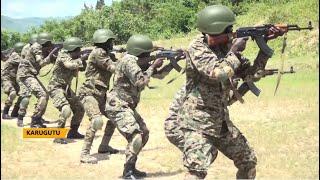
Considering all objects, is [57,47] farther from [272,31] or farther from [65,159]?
[272,31]

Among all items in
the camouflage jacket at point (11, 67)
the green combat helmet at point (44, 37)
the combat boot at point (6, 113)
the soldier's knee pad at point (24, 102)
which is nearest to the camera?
the green combat helmet at point (44, 37)

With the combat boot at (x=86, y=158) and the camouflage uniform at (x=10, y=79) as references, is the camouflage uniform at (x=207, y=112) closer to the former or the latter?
the combat boot at (x=86, y=158)

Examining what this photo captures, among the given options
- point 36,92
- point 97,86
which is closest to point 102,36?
point 97,86

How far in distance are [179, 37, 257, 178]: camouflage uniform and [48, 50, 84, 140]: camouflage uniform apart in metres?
5.40

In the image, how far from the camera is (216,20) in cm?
507

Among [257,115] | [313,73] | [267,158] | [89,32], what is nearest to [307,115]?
[257,115]

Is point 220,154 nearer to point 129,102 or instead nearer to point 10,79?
point 129,102

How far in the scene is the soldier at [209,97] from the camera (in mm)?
4988

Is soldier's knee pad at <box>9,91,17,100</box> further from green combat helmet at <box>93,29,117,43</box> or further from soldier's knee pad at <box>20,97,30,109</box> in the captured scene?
green combat helmet at <box>93,29,117,43</box>

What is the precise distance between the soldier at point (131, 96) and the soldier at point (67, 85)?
9.34 feet

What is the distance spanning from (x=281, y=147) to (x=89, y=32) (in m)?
30.0

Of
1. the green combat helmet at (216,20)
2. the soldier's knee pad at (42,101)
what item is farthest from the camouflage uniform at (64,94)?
the green combat helmet at (216,20)

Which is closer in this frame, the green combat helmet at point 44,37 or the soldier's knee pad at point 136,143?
the soldier's knee pad at point 136,143

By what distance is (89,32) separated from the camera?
37.9 metres
